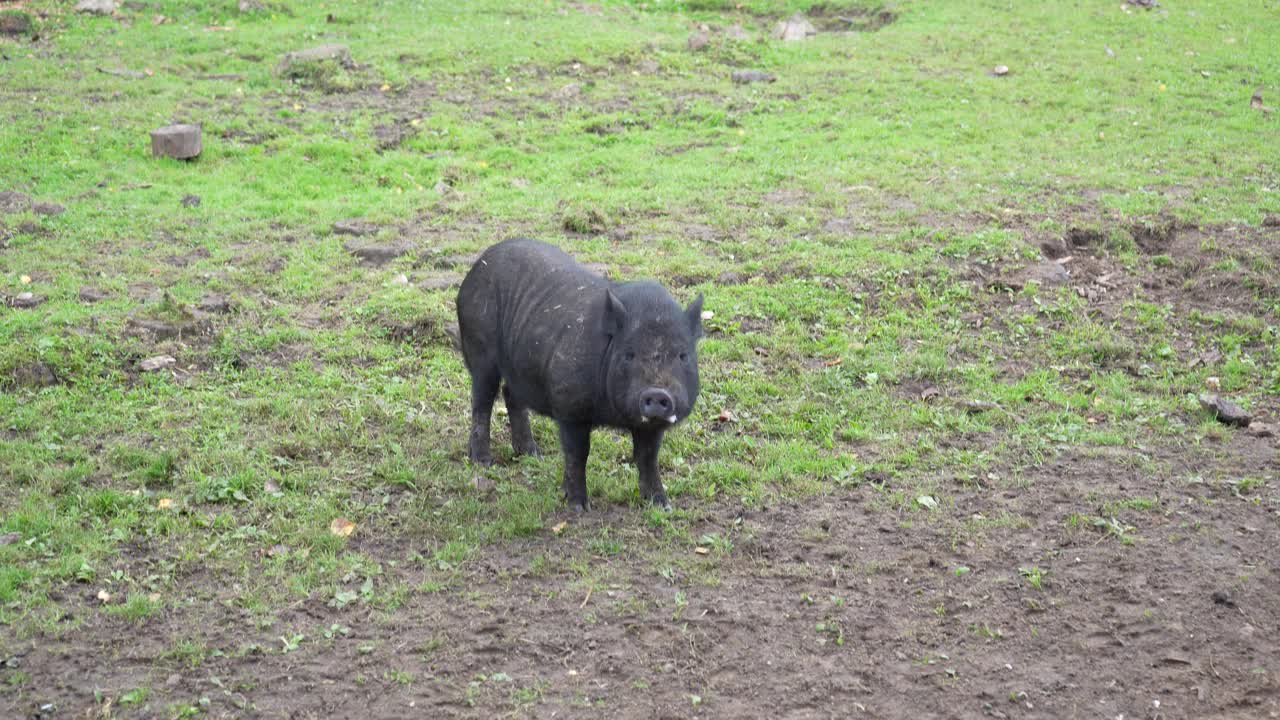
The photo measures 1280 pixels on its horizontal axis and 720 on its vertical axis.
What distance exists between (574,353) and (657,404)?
70 cm

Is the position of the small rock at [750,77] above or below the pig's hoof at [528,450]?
above

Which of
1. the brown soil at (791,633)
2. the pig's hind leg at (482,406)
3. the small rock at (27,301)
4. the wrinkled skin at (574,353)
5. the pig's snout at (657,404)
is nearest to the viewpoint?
the brown soil at (791,633)

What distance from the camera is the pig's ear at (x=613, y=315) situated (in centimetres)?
567

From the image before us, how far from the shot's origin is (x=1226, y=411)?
718 centimetres

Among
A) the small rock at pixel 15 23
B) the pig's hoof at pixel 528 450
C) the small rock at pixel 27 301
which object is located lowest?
the pig's hoof at pixel 528 450

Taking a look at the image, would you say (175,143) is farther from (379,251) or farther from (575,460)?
(575,460)

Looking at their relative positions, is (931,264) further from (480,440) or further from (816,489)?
(480,440)

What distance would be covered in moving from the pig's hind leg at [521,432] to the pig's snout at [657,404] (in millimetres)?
1643

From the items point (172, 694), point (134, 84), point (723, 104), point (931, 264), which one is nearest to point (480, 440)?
point (172, 694)

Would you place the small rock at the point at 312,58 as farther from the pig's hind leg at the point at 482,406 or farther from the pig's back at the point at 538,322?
the pig's hind leg at the point at 482,406

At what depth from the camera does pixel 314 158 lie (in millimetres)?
12875

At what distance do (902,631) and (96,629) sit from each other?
12.0 ft

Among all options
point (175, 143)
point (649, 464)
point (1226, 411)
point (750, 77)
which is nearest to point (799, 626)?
point (649, 464)

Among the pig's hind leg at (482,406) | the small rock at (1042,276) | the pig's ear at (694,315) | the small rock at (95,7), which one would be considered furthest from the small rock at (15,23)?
the pig's ear at (694,315)
